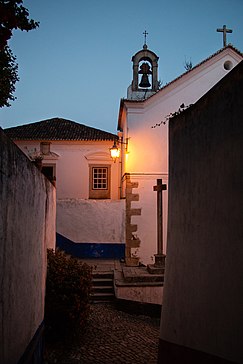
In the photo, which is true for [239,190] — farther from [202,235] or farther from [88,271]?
[88,271]

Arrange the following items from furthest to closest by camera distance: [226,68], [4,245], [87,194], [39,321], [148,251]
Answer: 1. [87,194]
2. [226,68]
3. [148,251]
4. [39,321]
5. [4,245]

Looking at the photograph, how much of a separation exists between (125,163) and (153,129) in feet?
5.71

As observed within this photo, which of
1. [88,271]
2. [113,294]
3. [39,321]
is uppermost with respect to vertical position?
[88,271]

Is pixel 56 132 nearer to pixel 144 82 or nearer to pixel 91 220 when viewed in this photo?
pixel 91 220

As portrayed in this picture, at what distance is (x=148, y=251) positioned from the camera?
12336 mm

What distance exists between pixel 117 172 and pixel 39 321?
1378 cm

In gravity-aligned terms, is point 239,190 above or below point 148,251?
above

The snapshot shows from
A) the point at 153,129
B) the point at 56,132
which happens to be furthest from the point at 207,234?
the point at 56,132

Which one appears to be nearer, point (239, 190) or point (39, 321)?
point (239, 190)

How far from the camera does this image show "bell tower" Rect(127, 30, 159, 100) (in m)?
14.0

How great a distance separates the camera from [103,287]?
376 inches

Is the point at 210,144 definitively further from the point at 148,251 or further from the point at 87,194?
the point at 87,194

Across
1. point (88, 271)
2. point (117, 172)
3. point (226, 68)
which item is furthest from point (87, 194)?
point (88, 271)

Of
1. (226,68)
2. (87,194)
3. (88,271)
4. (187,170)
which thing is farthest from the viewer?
(87,194)
